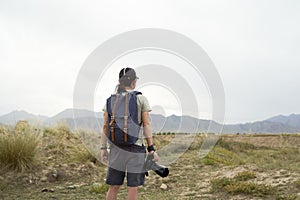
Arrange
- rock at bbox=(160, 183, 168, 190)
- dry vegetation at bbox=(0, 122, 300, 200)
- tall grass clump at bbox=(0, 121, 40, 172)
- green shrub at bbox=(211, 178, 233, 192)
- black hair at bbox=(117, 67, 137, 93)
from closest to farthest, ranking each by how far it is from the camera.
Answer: black hair at bbox=(117, 67, 137, 93), dry vegetation at bbox=(0, 122, 300, 200), green shrub at bbox=(211, 178, 233, 192), rock at bbox=(160, 183, 168, 190), tall grass clump at bbox=(0, 121, 40, 172)

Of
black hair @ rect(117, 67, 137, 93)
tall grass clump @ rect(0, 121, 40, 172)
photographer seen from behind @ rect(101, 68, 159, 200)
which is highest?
black hair @ rect(117, 67, 137, 93)

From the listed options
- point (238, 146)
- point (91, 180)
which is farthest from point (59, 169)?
point (238, 146)

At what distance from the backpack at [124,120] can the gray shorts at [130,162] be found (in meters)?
0.11

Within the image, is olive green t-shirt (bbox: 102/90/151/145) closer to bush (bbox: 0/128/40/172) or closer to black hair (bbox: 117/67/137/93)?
black hair (bbox: 117/67/137/93)

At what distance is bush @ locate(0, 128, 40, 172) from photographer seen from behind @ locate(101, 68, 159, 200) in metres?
3.63

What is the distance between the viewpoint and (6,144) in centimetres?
671

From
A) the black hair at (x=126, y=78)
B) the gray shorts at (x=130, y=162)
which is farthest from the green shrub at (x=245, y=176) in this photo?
the black hair at (x=126, y=78)

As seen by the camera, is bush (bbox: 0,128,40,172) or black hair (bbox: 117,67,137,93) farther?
bush (bbox: 0,128,40,172)

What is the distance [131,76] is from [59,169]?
3.98 metres

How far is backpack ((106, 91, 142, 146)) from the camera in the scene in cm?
355

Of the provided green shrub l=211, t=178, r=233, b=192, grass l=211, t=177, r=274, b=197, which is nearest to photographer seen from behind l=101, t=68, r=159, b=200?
grass l=211, t=177, r=274, b=197

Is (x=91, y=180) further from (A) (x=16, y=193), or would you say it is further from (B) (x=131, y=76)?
(B) (x=131, y=76)

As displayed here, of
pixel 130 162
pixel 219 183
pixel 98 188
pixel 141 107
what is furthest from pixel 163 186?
pixel 141 107

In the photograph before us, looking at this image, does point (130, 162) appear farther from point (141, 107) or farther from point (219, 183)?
point (219, 183)
